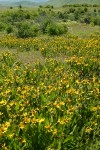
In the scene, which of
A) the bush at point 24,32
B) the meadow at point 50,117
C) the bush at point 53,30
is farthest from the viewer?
the bush at point 53,30

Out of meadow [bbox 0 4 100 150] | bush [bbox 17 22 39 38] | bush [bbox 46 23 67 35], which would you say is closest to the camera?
meadow [bbox 0 4 100 150]

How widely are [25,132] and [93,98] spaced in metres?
2.17

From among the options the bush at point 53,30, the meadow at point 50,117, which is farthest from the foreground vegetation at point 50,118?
the bush at point 53,30

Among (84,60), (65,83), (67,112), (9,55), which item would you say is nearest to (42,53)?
(9,55)

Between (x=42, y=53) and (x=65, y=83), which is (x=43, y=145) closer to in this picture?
(x=65, y=83)

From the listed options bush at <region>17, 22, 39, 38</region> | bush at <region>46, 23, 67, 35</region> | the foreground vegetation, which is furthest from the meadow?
bush at <region>46, 23, 67, 35</region>

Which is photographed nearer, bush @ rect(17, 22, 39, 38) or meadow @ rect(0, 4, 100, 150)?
meadow @ rect(0, 4, 100, 150)

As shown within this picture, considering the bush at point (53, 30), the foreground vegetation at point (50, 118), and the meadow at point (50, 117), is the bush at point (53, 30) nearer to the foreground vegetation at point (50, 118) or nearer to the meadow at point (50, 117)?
the meadow at point (50, 117)

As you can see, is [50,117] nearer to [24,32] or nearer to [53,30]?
[24,32]

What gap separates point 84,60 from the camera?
11.2 m

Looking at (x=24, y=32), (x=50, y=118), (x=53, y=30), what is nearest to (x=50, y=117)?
(x=50, y=118)

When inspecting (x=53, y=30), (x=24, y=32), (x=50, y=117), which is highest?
(x=50, y=117)

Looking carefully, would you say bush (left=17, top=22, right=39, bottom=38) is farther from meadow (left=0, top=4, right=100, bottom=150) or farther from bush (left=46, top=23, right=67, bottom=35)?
meadow (left=0, top=4, right=100, bottom=150)

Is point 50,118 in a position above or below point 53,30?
above
